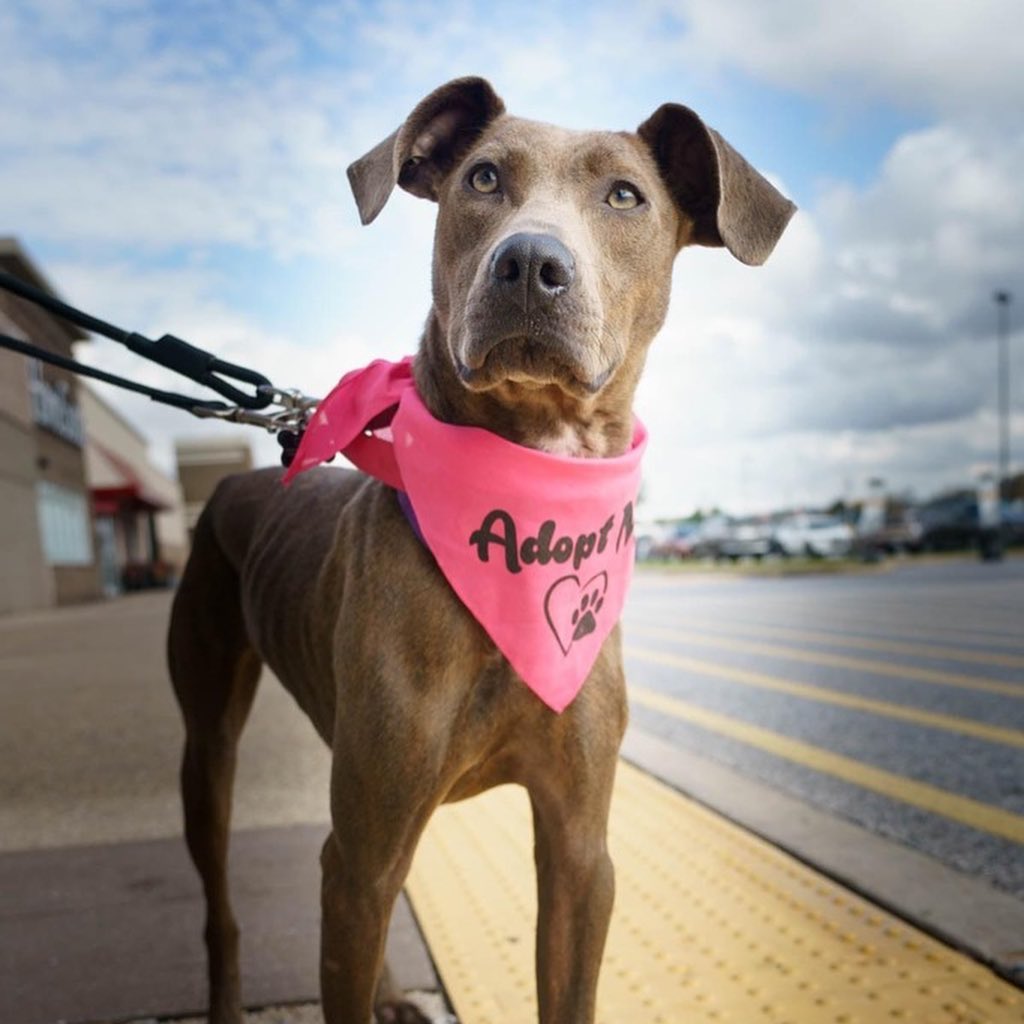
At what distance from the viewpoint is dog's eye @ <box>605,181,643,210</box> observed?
2221 mm

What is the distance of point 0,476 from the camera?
22422 mm

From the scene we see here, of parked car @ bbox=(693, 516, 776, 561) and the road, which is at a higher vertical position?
the road

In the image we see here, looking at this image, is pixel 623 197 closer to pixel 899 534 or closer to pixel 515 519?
pixel 515 519

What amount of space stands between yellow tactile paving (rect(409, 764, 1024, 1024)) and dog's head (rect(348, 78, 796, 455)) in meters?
1.50

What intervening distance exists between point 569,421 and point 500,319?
343 mm

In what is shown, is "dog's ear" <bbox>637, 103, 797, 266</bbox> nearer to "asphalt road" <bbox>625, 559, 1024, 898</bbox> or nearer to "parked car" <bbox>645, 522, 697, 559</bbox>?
"asphalt road" <bbox>625, 559, 1024, 898</bbox>

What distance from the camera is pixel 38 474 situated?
2539 centimetres

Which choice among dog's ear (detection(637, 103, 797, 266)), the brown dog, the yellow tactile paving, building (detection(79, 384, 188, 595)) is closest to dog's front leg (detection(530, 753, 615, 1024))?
the brown dog

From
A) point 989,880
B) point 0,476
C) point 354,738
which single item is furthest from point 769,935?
point 0,476

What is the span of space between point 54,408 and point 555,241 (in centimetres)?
2863

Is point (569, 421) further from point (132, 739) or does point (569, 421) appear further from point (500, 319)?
point (132, 739)

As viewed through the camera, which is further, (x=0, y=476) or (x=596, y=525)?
(x=0, y=476)

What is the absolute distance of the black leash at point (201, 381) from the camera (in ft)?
8.67

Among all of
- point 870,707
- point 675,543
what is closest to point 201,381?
point 870,707
